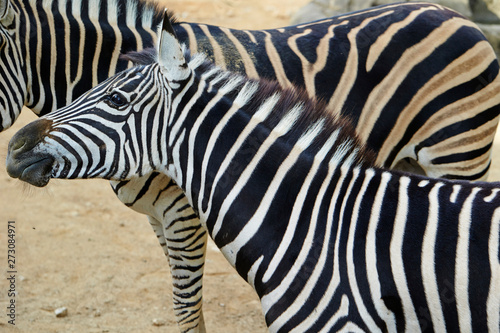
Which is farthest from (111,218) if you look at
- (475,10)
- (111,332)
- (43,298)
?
(475,10)

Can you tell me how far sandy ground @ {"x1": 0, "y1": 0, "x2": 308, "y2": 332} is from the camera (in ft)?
18.7

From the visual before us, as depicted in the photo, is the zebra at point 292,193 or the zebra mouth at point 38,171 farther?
the zebra mouth at point 38,171

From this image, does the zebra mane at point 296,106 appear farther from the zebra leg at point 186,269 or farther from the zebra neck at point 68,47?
the zebra leg at point 186,269

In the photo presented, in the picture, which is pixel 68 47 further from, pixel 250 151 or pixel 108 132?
pixel 250 151

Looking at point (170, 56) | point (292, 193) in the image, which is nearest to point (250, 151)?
point (292, 193)

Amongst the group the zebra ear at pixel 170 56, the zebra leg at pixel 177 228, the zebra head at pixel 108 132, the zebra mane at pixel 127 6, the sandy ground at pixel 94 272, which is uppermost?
the zebra mane at pixel 127 6

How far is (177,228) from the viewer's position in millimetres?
4602

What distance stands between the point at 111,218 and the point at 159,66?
503 centimetres

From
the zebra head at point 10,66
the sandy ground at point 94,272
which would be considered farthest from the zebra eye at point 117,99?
the zebra head at point 10,66

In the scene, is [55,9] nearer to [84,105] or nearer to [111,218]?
[84,105]

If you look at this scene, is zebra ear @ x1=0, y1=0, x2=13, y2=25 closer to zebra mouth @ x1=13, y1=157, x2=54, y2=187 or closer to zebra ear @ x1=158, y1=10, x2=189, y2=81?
zebra mouth @ x1=13, y1=157, x2=54, y2=187

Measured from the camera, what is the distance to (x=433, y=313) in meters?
2.74

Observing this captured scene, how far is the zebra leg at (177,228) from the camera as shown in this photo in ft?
14.8

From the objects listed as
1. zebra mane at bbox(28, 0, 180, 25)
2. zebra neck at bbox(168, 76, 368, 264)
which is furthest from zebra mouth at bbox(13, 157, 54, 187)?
zebra mane at bbox(28, 0, 180, 25)
